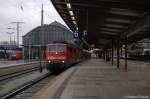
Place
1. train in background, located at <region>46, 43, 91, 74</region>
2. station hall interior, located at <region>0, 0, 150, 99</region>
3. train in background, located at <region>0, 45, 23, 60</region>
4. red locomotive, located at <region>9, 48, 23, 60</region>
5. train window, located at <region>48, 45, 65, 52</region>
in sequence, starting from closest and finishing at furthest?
1. station hall interior, located at <region>0, 0, 150, 99</region>
2. train in background, located at <region>46, 43, 91, 74</region>
3. train window, located at <region>48, 45, 65, 52</region>
4. red locomotive, located at <region>9, 48, 23, 60</region>
5. train in background, located at <region>0, 45, 23, 60</region>

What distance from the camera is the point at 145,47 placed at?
116562 mm

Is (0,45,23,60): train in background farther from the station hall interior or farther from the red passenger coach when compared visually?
the red passenger coach

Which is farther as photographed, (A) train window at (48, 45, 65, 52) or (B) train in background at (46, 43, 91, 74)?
(A) train window at (48, 45, 65, 52)

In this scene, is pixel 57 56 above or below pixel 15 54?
above

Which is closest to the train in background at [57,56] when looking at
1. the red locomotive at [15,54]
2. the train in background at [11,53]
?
the train in background at [11,53]

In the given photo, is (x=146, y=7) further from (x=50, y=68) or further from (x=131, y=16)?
(x=50, y=68)

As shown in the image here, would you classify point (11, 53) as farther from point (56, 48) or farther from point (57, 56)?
point (57, 56)

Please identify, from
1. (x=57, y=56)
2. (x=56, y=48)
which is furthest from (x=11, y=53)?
(x=57, y=56)

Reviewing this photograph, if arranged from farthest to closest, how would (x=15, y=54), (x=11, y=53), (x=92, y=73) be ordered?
(x=15, y=54), (x=11, y=53), (x=92, y=73)

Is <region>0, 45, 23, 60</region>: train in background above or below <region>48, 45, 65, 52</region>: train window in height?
below

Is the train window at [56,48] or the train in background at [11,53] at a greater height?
the train window at [56,48]

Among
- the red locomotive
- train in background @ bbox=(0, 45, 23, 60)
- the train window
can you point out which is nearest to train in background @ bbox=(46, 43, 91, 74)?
the train window

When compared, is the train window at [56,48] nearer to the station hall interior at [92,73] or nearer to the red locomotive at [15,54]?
the station hall interior at [92,73]

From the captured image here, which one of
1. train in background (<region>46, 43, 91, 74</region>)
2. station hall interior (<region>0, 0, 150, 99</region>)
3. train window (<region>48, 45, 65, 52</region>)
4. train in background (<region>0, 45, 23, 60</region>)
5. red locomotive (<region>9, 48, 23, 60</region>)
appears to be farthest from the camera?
train in background (<region>0, 45, 23, 60</region>)
